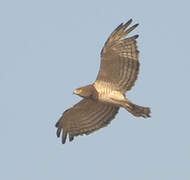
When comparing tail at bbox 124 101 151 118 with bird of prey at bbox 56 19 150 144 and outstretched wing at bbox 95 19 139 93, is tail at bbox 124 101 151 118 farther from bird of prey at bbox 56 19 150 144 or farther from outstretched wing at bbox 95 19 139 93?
outstretched wing at bbox 95 19 139 93

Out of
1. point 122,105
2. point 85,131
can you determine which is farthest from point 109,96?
point 85,131

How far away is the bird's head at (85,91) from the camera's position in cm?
1889

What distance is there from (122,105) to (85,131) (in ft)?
6.22

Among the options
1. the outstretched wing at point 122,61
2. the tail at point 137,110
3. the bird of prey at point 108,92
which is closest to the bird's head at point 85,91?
the bird of prey at point 108,92

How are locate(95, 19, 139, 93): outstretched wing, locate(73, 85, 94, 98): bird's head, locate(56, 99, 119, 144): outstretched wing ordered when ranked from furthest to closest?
locate(56, 99, 119, 144): outstretched wing < locate(95, 19, 139, 93): outstretched wing < locate(73, 85, 94, 98): bird's head

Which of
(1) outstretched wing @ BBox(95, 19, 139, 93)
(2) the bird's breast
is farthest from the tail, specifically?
(1) outstretched wing @ BBox(95, 19, 139, 93)

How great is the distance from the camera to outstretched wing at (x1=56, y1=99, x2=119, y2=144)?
784 inches

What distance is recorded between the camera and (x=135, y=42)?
19516mm

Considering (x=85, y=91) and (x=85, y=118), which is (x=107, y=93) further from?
(x=85, y=118)

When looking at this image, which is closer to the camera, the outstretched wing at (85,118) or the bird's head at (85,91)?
the bird's head at (85,91)

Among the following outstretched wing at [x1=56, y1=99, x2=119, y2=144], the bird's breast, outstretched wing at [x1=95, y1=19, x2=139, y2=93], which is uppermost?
outstretched wing at [x1=95, y1=19, x2=139, y2=93]

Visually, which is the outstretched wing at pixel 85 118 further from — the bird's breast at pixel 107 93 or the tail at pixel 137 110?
the tail at pixel 137 110

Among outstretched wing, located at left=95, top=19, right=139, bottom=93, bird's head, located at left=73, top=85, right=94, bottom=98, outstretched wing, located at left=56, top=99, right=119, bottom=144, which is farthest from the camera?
outstretched wing, located at left=56, top=99, right=119, bottom=144

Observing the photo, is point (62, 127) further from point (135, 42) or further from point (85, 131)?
point (135, 42)
